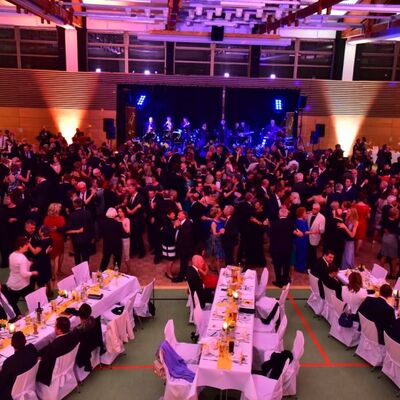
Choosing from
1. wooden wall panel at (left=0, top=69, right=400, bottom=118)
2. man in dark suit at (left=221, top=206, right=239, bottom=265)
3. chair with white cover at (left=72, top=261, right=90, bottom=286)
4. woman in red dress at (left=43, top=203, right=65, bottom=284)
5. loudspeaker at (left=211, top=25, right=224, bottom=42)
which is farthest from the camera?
wooden wall panel at (left=0, top=69, right=400, bottom=118)

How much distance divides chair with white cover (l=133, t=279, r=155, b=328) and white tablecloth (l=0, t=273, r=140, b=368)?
0.78 feet

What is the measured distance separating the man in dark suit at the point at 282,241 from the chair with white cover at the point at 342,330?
162cm

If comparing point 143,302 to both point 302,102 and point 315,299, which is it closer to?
point 315,299

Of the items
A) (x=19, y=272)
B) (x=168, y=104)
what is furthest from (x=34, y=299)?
(x=168, y=104)

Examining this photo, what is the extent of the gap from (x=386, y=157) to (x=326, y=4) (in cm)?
862

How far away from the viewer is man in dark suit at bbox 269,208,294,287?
27.1ft

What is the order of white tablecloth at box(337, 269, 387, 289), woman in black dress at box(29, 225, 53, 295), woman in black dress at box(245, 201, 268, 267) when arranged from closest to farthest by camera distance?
woman in black dress at box(29, 225, 53, 295), white tablecloth at box(337, 269, 387, 289), woman in black dress at box(245, 201, 268, 267)

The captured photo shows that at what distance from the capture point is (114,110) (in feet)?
61.4

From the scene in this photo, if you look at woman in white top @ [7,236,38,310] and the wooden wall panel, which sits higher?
the wooden wall panel

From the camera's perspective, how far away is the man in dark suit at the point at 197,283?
281 inches

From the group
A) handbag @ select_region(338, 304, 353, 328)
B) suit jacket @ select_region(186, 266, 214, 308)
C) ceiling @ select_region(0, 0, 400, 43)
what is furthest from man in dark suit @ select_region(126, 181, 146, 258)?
handbag @ select_region(338, 304, 353, 328)

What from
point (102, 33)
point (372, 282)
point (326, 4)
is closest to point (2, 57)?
point (102, 33)

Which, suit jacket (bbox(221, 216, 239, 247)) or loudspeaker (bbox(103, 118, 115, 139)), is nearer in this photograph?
suit jacket (bbox(221, 216, 239, 247))

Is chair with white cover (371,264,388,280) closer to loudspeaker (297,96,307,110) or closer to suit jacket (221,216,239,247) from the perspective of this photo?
suit jacket (221,216,239,247)
